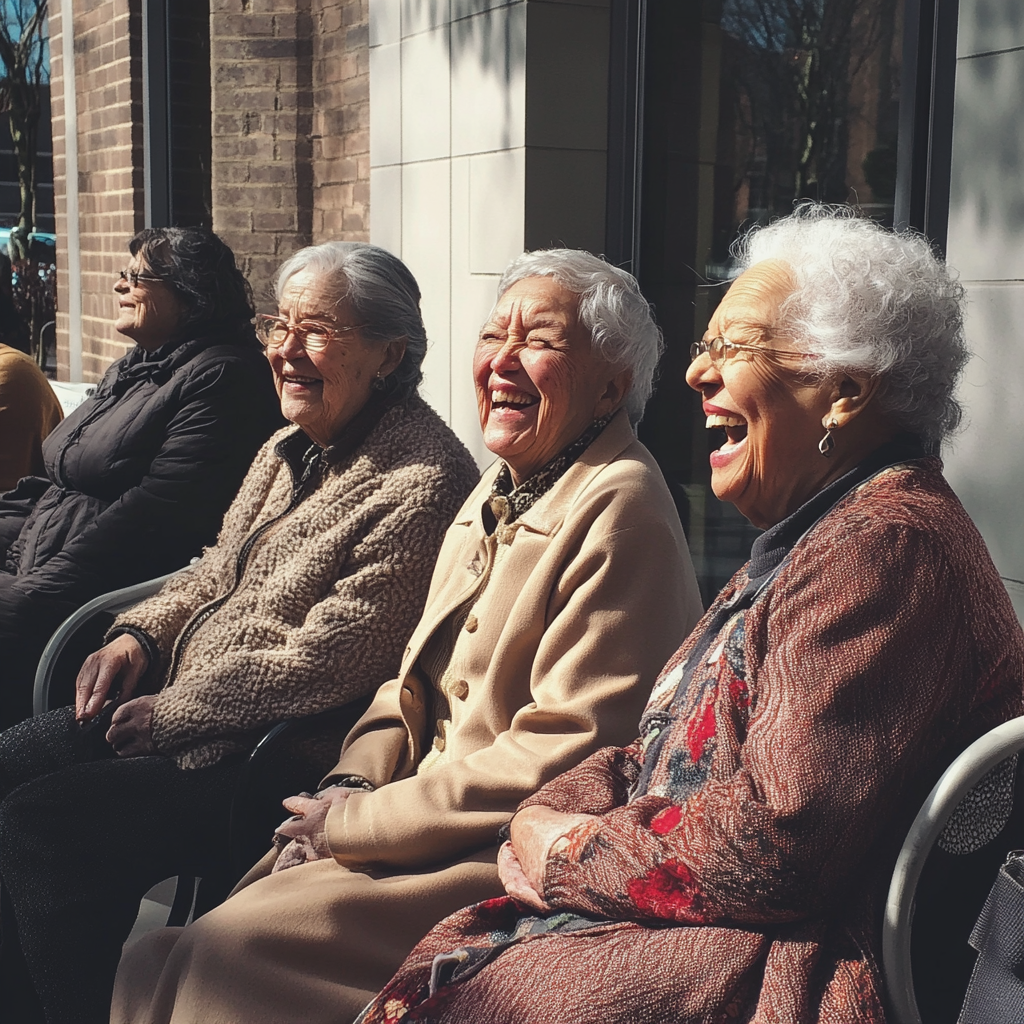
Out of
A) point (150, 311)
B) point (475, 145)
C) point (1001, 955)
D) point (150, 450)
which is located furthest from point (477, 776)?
point (475, 145)

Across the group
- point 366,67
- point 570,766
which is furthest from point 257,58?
point 570,766

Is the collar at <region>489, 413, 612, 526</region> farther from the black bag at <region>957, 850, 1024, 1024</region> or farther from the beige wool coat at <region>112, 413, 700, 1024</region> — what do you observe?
the black bag at <region>957, 850, 1024, 1024</region>

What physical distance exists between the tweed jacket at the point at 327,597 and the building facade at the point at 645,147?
693mm

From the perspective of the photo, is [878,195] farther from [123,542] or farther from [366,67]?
[366,67]

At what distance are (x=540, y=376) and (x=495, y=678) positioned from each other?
58 cm

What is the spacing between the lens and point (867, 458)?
1.90 meters

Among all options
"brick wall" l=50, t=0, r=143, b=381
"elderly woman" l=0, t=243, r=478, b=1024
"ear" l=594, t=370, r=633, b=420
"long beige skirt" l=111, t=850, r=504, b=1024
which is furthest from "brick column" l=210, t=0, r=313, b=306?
"long beige skirt" l=111, t=850, r=504, b=1024

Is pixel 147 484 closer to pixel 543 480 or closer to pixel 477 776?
pixel 543 480

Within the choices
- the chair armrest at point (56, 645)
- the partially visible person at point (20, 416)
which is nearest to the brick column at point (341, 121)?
the partially visible person at point (20, 416)

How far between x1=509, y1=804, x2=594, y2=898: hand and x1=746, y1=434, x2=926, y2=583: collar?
453 mm

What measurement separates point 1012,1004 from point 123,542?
296cm

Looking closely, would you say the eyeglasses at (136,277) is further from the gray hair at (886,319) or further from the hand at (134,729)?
the gray hair at (886,319)

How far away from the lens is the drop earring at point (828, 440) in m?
1.90

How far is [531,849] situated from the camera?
78.2 inches
